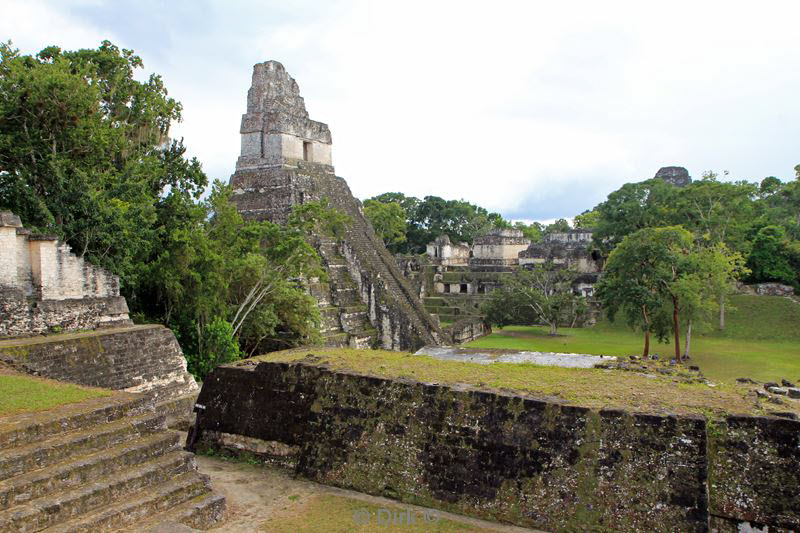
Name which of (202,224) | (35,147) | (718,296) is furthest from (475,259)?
(35,147)

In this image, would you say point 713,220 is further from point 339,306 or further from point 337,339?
point 337,339

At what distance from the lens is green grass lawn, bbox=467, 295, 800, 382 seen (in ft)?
58.4

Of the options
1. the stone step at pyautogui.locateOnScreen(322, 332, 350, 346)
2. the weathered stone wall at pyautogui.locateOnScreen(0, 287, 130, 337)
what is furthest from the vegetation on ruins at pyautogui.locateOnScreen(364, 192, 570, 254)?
the weathered stone wall at pyautogui.locateOnScreen(0, 287, 130, 337)

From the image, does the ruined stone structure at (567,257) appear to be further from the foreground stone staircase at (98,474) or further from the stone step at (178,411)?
the foreground stone staircase at (98,474)

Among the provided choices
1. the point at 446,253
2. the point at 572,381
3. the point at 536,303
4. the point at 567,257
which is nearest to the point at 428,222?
the point at 446,253

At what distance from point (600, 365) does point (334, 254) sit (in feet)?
41.6

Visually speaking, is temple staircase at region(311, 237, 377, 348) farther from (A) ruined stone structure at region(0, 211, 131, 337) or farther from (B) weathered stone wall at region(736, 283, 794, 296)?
(B) weathered stone wall at region(736, 283, 794, 296)

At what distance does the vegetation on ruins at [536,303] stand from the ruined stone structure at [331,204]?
7273 mm

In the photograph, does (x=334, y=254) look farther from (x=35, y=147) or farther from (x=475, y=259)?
(x=475, y=259)

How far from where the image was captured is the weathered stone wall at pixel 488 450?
231 inches

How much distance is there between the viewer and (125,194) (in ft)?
41.3

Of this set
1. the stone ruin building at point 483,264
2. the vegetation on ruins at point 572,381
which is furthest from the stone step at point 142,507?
the stone ruin building at point 483,264

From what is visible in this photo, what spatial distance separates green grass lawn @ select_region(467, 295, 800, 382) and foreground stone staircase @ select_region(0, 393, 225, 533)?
1237 centimetres

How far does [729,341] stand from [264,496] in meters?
21.8
